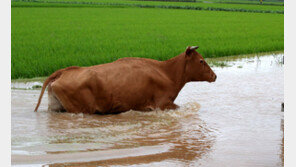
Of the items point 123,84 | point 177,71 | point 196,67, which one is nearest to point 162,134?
point 123,84

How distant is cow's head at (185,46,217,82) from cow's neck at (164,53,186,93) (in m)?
0.07

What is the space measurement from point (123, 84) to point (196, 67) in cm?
104

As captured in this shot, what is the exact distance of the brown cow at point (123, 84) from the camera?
600 cm

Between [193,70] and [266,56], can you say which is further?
[266,56]

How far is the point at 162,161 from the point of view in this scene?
4383 millimetres

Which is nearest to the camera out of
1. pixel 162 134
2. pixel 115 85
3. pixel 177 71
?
pixel 162 134

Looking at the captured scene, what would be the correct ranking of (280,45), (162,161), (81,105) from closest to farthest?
(162,161) → (81,105) → (280,45)

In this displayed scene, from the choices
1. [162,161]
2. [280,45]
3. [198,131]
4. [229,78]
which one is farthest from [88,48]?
[162,161]

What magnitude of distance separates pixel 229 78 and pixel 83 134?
4.79m

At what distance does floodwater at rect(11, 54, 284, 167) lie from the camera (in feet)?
14.6

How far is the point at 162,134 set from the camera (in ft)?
17.7

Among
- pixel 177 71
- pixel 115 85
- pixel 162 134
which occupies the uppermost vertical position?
pixel 177 71

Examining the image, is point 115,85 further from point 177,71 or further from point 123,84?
point 177,71

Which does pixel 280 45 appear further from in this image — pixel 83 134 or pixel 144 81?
pixel 83 134
